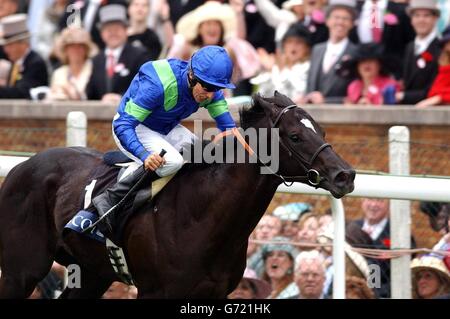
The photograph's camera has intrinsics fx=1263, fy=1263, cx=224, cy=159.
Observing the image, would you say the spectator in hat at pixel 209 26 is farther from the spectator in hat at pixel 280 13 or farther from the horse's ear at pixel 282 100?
the horse's ear at pixel 282 100

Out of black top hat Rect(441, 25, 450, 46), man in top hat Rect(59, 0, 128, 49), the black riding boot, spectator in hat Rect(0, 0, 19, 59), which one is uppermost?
spectator in hat Rect(0, 0, 19, 59)

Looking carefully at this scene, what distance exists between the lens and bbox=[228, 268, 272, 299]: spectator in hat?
7.83 meters

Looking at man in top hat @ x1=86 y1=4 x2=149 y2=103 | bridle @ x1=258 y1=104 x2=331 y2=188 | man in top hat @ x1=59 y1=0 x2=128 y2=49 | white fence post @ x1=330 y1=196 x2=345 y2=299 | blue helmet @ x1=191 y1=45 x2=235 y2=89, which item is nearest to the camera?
bridle @ x1=258 y1=104 x2=331 y2=188

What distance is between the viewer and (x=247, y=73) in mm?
10250

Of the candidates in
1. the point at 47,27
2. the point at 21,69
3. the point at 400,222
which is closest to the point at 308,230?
the point at 400,222

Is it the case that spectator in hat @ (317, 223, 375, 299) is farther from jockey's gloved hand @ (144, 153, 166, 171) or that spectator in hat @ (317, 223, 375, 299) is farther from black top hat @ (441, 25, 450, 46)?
black top hat @ (441, 25, 450, 46)

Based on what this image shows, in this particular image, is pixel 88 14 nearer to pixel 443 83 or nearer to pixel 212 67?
pixel 443 83

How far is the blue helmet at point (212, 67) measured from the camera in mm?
6414

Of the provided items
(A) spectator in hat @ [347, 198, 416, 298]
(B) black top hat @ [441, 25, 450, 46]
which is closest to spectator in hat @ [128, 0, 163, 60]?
(B) black top hat @ [441, 25, 450, 46]

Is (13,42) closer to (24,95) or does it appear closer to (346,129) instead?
(24,95)

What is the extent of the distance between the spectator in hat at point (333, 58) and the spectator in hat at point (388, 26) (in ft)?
0.46

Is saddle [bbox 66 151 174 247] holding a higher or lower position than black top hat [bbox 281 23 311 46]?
lower
